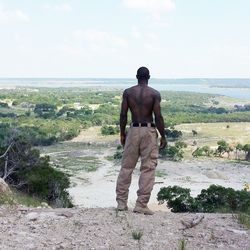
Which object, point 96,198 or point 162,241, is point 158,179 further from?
point 162,241

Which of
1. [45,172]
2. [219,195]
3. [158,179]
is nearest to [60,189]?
[45,172]

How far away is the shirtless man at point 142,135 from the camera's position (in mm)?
7081

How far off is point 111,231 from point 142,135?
1.57 meters

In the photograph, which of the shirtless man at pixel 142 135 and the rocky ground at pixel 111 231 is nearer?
the rocky ground at pixel 111 231

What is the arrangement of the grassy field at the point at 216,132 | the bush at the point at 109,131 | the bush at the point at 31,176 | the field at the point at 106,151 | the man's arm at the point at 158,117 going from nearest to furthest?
the man's arm at the point at 158,117, the bush at the point at 31,176, the field at the point at 106,151, the grassy field at the point at 216,132, the bush at the point at 109,131

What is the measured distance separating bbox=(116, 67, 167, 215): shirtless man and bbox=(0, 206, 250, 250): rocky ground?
0.42 m

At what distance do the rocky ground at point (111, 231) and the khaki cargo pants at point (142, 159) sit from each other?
12.5 inches

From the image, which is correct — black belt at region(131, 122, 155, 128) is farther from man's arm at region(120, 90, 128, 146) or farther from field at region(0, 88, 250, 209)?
field at region(0, 88, 250, 209)

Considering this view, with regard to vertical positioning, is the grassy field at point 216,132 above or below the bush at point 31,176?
below

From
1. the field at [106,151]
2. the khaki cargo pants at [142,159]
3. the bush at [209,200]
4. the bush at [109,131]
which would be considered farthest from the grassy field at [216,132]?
the khaki cargo pants at [142,159]

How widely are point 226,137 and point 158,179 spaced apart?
37.1 m
